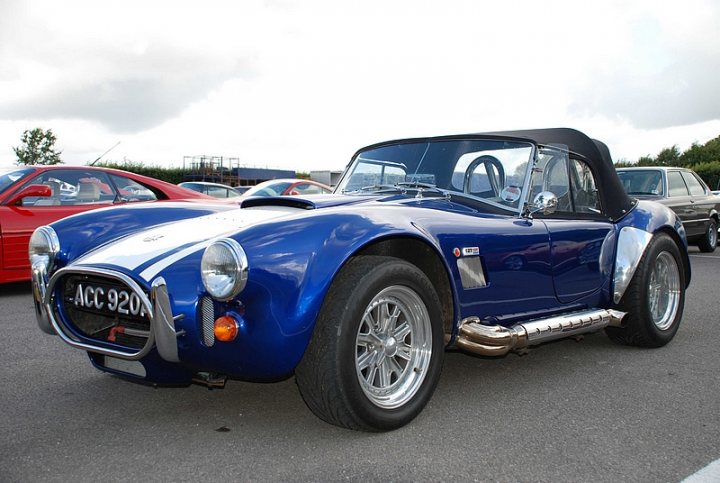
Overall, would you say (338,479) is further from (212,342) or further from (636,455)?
(636,455)

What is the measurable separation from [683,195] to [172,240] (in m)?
9.93

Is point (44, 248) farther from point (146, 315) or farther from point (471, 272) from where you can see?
point (471, 272)

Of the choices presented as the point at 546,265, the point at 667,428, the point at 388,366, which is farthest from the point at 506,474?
the point at 546,265

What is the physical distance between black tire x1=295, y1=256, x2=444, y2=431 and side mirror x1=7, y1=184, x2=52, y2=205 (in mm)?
4999

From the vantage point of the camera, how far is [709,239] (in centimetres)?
1142

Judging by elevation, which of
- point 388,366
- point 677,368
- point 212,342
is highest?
point 212,342

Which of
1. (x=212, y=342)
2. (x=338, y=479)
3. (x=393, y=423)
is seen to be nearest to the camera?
(x=338, y=479)

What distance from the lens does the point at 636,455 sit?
253 centimetres

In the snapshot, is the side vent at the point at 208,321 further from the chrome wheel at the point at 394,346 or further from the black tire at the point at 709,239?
the black tire at the point at 709,239

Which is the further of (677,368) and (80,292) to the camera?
(677,368)

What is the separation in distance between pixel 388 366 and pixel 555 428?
2.57ft

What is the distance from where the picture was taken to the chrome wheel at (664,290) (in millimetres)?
4543

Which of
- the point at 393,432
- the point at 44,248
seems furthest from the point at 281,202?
the point at 393,432

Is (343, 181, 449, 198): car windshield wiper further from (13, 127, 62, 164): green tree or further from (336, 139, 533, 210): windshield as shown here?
(13, 127, 62, 164): green tree
